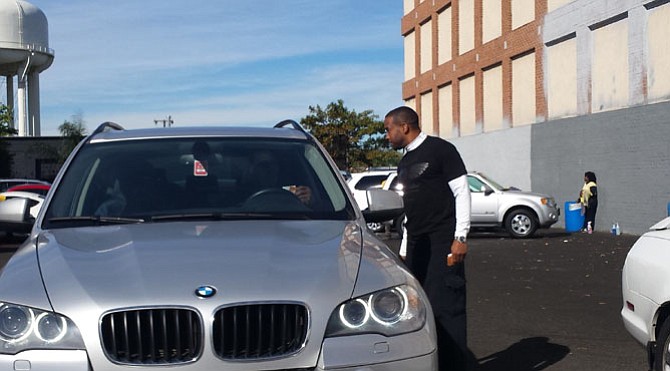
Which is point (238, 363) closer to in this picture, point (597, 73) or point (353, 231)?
point (353, 231)

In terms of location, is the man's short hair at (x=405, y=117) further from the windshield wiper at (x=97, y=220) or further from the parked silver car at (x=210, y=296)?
the windshield wiper at (x=97, y=220)

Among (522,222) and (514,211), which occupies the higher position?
(514,211)

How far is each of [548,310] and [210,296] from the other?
7.30 m

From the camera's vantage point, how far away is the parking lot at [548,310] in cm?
771

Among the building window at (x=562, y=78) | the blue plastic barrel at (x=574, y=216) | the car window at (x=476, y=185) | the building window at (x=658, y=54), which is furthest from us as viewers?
the building window at (x=562, y=78)

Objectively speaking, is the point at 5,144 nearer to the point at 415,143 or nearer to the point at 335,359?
the point at 415,143

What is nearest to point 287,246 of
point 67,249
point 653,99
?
point 67,249

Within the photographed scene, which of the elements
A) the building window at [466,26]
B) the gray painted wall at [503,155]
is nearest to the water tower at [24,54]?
the building window at [466,26]

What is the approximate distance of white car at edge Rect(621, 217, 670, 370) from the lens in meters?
5.77

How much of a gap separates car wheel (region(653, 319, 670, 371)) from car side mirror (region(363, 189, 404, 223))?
1782 millimetres

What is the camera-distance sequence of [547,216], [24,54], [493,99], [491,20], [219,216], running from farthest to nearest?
[24,54] → [493,99] → [491,20] → [547,216] → [219,216]

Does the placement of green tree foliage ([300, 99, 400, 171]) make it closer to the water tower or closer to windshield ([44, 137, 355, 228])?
the water tower

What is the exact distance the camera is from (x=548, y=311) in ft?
33.9

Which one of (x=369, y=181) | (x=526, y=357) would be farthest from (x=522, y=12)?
(x=526, y=357)
